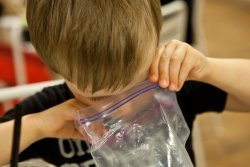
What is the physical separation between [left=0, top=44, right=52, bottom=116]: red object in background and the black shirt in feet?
2.68

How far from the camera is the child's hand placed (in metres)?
0.64

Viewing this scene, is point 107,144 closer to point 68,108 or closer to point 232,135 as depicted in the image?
point 68,108

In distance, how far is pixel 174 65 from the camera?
66cm

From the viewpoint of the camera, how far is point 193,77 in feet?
2.43

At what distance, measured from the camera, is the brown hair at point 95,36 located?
1.76ft

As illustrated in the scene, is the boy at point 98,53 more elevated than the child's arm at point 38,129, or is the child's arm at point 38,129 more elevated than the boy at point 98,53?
the boy at point 98,53

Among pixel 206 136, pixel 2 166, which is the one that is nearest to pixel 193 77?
pixel 2 166

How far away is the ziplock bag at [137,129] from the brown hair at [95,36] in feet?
0.18

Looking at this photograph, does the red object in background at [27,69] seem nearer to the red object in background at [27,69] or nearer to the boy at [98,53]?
the red object in background at [27,69]

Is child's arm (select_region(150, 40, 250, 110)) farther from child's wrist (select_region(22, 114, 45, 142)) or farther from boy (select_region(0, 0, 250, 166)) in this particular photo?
child's wrist (select_region(22, 114, 45, 142))

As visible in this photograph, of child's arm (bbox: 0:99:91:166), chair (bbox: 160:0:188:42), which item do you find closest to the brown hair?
child's arm (bbox: 0:99:91:166)

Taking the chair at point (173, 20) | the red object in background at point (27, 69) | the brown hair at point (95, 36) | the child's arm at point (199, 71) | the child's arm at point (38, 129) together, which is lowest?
the red object in background at point (27, 69)

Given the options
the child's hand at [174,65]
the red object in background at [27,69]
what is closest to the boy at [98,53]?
the child's hand at [174,65]

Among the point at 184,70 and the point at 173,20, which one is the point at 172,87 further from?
the point at 173,20
